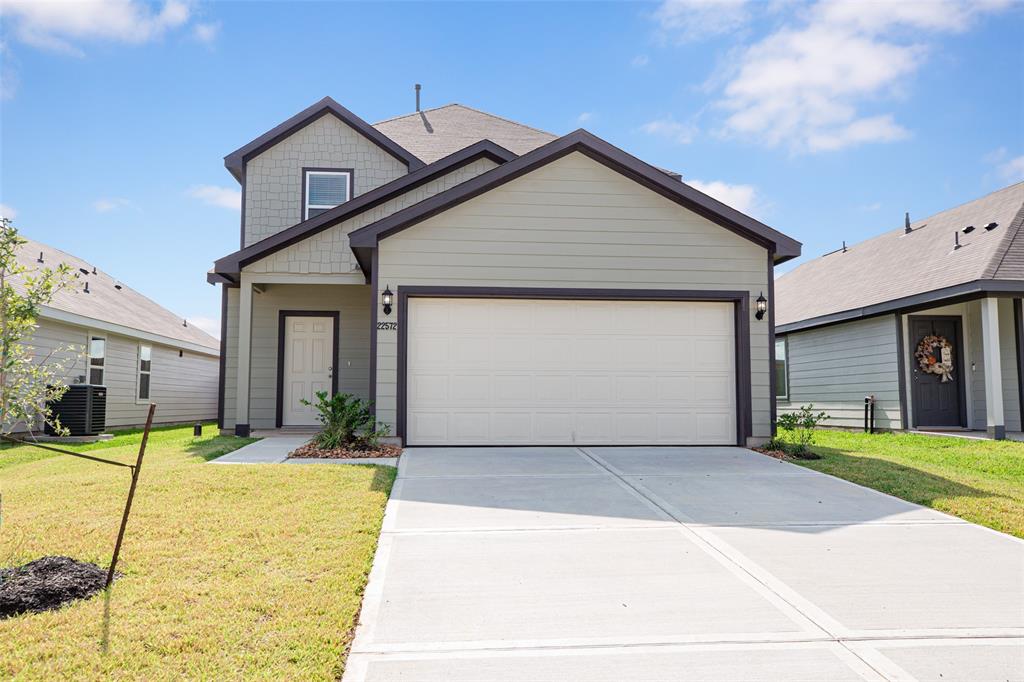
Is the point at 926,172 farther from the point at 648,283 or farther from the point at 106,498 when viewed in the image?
the point at 106,498

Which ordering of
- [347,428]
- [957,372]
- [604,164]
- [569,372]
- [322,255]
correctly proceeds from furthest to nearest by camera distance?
[957,372] → [322,255] → [604,164] → [569,372] → [347,428]

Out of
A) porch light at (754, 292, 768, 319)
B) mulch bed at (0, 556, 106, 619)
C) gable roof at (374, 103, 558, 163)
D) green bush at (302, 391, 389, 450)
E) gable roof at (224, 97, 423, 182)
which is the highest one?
gable roof at (374, 103, 558, 163)

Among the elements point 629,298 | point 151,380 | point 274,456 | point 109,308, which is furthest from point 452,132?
point 151,380

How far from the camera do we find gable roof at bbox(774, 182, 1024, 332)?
36.9ft

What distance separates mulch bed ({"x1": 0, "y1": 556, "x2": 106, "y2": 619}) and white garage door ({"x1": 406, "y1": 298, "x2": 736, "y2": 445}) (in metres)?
5.29

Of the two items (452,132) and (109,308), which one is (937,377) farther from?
(109,308)

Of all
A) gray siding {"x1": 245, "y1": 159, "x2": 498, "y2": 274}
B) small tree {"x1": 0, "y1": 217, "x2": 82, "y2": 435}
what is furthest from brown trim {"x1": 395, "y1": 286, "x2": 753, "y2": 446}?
small tree {"x1": 0, "y1": 217, "x2": 82, "y2": 435}

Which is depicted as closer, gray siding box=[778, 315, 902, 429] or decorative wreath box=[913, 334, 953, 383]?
decorative wreath box=[913, 334, 953, 383]

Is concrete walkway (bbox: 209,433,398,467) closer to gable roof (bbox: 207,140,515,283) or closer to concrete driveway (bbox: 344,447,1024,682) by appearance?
concrete driveway (bbox: 344,447,1024,682)

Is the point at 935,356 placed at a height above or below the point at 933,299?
below

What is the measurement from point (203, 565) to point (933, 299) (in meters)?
12.3

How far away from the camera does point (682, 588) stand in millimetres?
3713

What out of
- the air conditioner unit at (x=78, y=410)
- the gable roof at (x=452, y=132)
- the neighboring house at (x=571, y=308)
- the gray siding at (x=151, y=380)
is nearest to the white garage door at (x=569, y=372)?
the neighboring house at (x=571, y=308)

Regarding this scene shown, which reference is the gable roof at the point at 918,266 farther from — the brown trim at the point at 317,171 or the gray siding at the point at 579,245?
the brown trim at the point at 317,171
